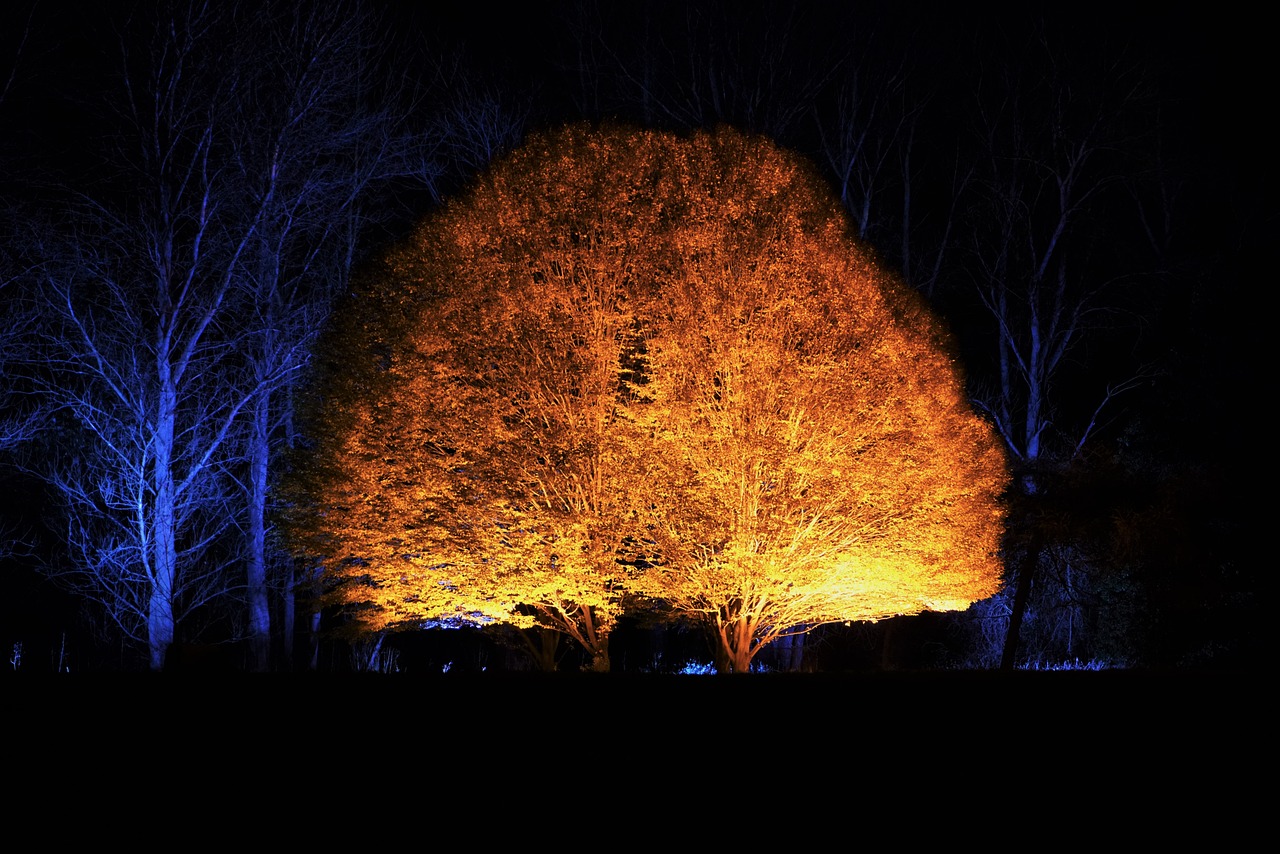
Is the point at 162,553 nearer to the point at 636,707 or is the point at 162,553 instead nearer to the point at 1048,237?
the point at 636,707

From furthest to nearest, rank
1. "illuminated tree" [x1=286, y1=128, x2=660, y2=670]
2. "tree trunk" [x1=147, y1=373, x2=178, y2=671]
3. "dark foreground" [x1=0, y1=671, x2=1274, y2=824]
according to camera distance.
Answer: "tree trunk" [x1=147, y1=373, x2=178, y2=671] → "illuminated tree" [x1=286, y1=128, x2=660, y2=670] → "dark foreground" [x1=0, y1=671, x2=1274, y2=824]

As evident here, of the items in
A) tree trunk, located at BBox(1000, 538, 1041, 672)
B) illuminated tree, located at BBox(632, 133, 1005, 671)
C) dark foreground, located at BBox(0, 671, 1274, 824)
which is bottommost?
dark foreground, located at BBox(0, 671, 1274, 824)

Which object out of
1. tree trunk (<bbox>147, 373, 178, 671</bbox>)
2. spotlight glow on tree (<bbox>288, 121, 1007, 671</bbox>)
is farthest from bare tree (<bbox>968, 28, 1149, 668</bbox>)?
tree trunk (<bbox>147, 373, 178, 671</bbox>)

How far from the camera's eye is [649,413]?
45.8 feet

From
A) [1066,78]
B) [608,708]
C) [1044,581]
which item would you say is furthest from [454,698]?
[1066,78]

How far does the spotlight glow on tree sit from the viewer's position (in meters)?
14.0

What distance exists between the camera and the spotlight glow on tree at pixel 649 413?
14.0 m

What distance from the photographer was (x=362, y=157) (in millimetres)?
20594

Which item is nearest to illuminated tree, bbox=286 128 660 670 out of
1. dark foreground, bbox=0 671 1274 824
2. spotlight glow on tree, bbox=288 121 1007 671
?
spotlight glow on tree, bbox=288 121 1007 671

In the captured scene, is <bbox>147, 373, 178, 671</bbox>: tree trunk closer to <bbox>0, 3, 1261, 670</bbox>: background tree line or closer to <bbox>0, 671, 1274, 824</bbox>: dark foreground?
<bbox>0, 3, 1261, 670</bbox>: background tree line

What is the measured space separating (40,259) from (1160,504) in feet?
63.1

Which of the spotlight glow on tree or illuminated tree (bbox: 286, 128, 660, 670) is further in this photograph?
illuminated tree (bbox: 286, 128, 660, 670)

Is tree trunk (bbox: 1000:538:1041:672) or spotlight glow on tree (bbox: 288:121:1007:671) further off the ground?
spotlight glow on tree (bbox: 288:121:1007:671)

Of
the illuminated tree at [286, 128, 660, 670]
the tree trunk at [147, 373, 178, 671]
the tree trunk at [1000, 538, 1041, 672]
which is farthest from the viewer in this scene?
the tree trunk at [1000, 538, 1041, 672]
